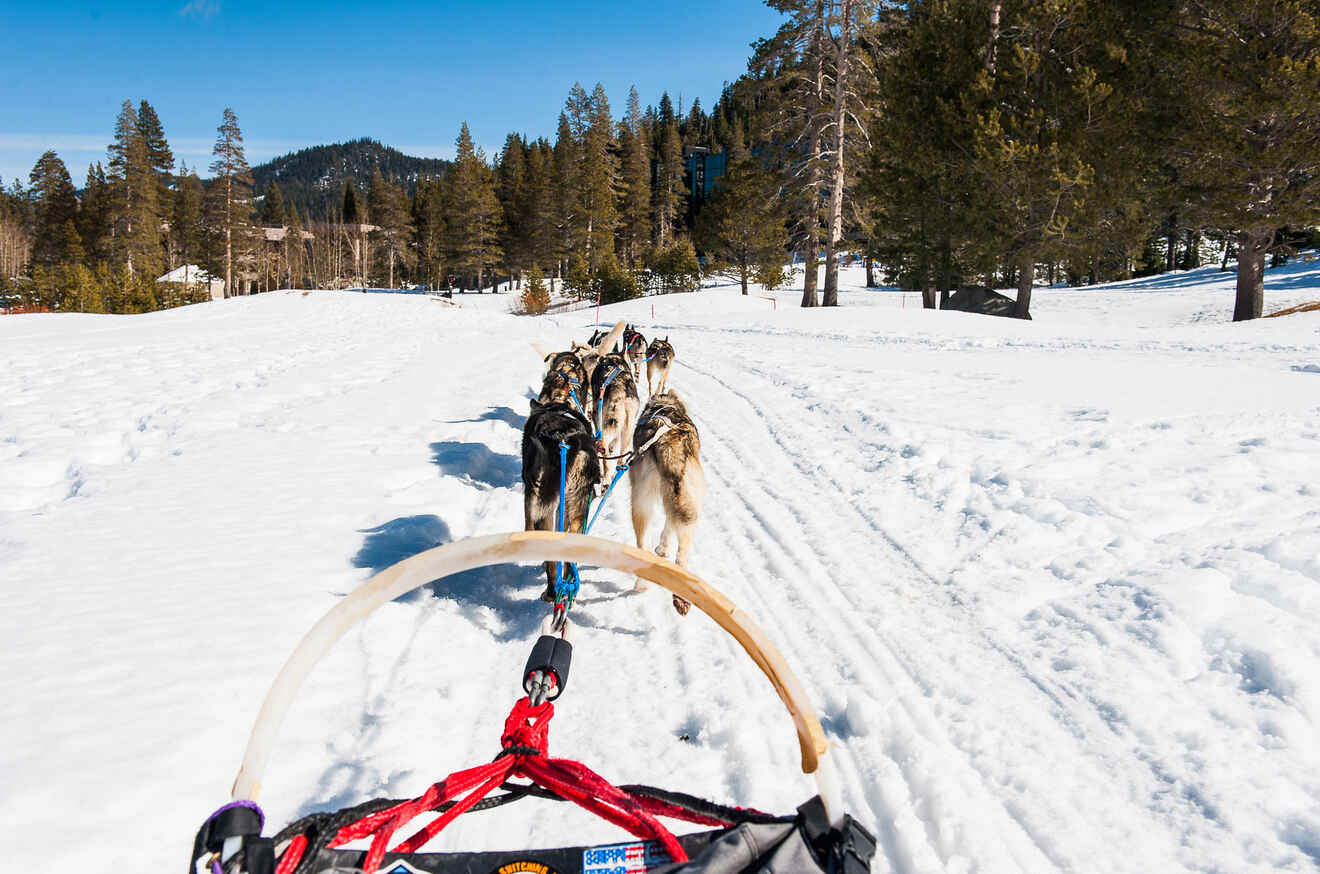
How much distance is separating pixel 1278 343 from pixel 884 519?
36.8ft

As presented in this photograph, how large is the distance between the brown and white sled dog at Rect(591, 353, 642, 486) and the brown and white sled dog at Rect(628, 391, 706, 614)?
2270 millimetres

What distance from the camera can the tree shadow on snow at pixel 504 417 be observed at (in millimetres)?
8383

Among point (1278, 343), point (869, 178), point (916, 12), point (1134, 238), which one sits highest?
point (916, 12)

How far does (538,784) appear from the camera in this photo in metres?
1.48

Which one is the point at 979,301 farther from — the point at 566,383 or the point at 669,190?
the point at 669,190

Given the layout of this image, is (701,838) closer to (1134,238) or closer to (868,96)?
(1134,238)

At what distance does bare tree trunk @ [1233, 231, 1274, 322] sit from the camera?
16.6m

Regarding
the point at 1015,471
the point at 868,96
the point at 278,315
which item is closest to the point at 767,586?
the point at 1015,471

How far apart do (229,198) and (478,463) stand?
55459mm

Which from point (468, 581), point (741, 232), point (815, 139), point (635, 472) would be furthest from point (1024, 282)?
point (468, 581)

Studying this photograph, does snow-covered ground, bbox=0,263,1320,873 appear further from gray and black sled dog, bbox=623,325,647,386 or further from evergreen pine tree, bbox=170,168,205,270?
evergreen pine tree, bbox=170,168,205,270

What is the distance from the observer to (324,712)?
2.73 metres

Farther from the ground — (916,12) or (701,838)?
(916,12)

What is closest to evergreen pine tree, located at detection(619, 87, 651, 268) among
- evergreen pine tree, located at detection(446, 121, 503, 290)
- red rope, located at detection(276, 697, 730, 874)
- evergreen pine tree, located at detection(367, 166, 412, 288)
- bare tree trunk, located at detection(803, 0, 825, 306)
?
evergreen pine tree, located at detection(446, 121, 503, 290)
